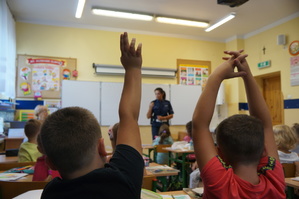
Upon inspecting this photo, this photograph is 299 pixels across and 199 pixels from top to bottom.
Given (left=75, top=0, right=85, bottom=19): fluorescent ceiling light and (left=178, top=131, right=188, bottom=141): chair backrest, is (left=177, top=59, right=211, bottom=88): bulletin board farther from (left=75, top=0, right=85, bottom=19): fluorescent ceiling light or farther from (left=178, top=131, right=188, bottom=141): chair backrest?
(left=75, top=0, right=85, bottom=19): fluorescent ceiling light

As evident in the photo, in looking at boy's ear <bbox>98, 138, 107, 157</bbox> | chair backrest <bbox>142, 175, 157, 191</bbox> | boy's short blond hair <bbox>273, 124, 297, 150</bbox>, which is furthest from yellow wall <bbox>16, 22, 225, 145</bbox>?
boy's ear <bbox>98, 138, 107, 157</bbox>

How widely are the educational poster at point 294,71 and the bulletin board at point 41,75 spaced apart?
5143mm

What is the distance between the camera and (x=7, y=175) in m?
2.16

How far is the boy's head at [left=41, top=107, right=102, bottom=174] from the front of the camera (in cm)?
70

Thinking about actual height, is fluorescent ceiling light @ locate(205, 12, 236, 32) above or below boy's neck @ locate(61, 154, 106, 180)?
above

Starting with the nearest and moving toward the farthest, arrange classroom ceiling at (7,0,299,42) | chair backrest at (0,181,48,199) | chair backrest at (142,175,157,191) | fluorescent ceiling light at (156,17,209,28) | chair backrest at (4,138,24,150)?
chair backrest at (0,181,48,199)
chair backrest at (142,175,157,191)
chair backrest at (4,138,24,150)
classroom ceiling at (7,0,299,42)
fluorescent ceiling light at (156,17,209,28)

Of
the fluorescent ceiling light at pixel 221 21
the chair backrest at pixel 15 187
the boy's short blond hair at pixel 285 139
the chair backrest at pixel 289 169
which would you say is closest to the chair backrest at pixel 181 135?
the fluorescent ceiling light at pixel 221 21

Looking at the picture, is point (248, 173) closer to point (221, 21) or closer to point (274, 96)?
point (221, 21)

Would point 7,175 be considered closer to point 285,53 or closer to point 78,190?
point 78,190

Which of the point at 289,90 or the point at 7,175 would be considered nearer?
the point at 7,175

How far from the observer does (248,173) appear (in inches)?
36.6

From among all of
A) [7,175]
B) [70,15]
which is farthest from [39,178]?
[70,15]

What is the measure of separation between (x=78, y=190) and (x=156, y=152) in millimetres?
3890

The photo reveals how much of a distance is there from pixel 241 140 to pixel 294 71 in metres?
5.93
